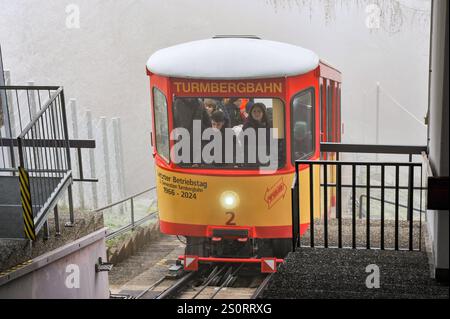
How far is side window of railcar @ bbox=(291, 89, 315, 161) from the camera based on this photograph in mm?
7117

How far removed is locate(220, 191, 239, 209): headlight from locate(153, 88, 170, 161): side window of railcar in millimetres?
849

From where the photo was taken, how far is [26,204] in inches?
183

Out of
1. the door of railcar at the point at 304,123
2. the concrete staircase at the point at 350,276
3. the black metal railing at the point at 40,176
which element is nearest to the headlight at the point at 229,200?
the door of railcar at the point at 304,123

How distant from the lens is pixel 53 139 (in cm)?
566

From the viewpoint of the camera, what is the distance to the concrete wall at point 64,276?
179 inches

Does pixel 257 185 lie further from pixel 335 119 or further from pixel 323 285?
pixel 323 285

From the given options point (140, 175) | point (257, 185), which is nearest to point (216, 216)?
point (257, 185)

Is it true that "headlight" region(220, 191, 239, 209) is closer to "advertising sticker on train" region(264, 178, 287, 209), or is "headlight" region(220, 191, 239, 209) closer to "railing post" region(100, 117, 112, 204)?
"advertising sticker on train" region(264, 178, 287, 209)

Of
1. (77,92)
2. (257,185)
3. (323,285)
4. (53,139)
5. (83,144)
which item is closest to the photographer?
(323,285)

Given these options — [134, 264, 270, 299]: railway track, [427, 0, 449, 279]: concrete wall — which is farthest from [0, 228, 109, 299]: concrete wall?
[427, 0, 449, 279]: concrete wall

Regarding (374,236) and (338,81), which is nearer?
(374,236)

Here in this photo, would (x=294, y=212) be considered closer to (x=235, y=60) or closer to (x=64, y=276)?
(x=64, y=276)

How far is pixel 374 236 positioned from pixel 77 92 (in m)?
15.8

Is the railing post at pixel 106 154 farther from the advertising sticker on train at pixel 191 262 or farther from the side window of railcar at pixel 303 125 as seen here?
the side window of railcar at pixel 303 125
